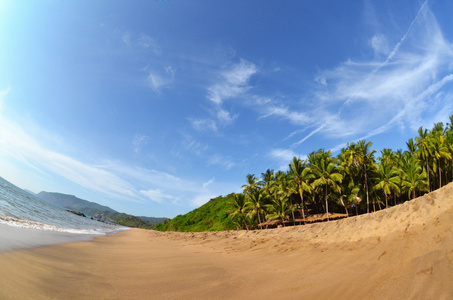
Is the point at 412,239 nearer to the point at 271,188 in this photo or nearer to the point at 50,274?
the point at 50,274

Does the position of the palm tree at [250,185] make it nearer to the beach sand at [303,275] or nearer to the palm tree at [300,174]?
the palm tree at [300,174]

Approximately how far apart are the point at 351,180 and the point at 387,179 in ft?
18.3

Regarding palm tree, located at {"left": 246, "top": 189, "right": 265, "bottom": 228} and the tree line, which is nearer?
the tree line

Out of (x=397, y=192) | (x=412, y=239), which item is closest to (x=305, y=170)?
(x=397, y=192)

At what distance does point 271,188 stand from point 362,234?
32716 mm

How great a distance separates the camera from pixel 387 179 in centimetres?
3278

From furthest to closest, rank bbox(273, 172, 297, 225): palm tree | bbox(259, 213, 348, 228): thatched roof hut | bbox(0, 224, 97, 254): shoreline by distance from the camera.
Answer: bbox(273, 172, 297, 225): palm tree
bbox(259, 213, 348, 228): thatched roof hut
bbox(0, 224, 97, 254): shoreline

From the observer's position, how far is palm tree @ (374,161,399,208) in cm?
A: 3238

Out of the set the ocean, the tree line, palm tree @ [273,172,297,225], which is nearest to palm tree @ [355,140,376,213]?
the tree line

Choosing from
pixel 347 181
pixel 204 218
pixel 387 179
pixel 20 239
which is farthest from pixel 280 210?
pixel 204 218

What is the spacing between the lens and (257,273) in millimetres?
4695

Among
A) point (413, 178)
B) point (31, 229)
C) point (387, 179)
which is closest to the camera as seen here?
point (31, 229)

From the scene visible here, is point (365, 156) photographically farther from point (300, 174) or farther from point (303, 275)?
point (303, 275)

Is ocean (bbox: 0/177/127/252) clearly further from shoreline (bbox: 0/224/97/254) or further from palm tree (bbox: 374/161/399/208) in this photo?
palm tree (bbox: 374/161/399/208)
